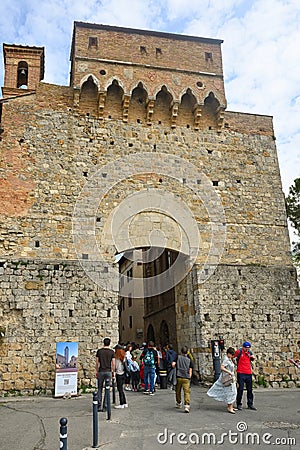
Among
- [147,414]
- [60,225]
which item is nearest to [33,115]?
[60,225]

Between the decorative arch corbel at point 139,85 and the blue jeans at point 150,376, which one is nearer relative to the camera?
the blue jeans at point 150,376

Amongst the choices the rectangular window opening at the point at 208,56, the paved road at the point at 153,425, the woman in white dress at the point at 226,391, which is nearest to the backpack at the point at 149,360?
the paved road at the point at 153,425

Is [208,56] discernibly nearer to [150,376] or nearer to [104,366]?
[150,376]

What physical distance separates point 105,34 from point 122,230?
24.9 feet

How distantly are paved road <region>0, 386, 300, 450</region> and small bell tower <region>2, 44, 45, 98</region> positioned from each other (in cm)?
1017

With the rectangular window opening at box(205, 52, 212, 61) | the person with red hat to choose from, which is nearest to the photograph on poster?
the person with red hat

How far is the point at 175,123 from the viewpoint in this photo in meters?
14.5

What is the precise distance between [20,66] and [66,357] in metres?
10.7

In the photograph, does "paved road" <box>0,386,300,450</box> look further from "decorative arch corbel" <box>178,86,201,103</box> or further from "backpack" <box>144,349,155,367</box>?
"decorative arch corbel" <box>178,86,201,103</box>

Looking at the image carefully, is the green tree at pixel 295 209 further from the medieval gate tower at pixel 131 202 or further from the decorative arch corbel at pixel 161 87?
the decorative arch corbel at pixel 161 87

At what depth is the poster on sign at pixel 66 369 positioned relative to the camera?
10.1 meters

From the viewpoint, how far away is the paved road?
227 inches

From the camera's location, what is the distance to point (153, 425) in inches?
271

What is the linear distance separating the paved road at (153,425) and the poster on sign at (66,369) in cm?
49
